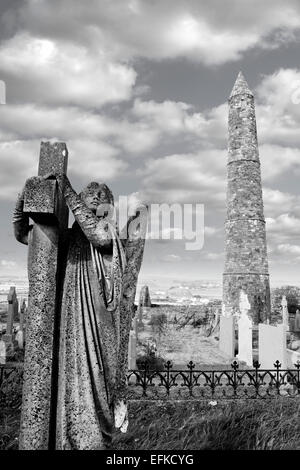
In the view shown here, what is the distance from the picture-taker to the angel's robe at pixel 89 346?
2758mm

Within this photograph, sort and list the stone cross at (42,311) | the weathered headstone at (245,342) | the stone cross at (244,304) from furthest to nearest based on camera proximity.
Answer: the stone cross at (244,304)
the weathered headstone at (245,342)
the stone cross at (42,311)

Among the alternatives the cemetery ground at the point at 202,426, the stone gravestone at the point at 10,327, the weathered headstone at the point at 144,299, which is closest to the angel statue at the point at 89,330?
the cemetery ground at the point at 202,426

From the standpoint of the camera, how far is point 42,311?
281 centimetres

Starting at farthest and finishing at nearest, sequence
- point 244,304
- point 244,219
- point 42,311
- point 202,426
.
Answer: point 244,219 < point 244,304 < point 202,426 < point 42,311

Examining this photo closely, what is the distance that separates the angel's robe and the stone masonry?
17817 millimetres

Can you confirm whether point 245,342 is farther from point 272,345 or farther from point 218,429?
point 218,429

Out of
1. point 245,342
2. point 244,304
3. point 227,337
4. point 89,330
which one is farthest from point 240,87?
point 89,330

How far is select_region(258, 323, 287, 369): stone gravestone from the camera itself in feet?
32.5

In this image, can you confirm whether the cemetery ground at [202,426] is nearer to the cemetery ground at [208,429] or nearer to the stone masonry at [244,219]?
the cemetery ground at [208,429]

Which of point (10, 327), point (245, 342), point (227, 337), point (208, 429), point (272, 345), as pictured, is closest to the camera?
point (208, 429)

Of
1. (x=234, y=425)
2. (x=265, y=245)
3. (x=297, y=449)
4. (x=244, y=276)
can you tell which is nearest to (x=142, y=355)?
(x=234, y=425)

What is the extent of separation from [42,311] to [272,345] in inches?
359

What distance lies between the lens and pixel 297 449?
12.3ft
